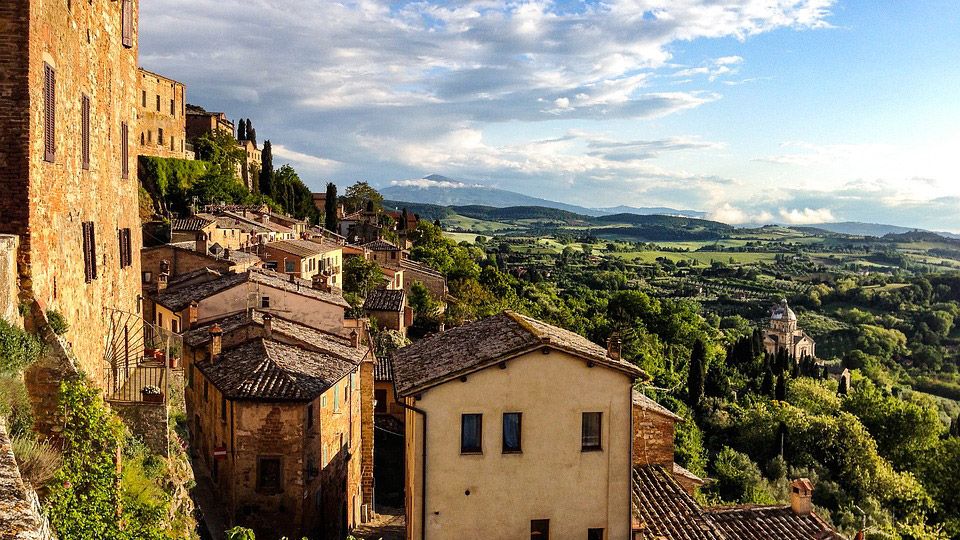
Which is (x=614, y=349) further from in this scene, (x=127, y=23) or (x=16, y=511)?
(x=127, y=23)

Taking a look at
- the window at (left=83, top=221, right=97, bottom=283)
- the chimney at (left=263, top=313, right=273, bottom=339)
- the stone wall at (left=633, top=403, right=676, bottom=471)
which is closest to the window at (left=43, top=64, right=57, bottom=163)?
the window at (left=83, top=221, right=97, bottom=283)

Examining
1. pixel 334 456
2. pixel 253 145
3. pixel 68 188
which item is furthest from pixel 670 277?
pixel 68 188

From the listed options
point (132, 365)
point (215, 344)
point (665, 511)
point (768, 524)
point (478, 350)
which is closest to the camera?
point (478, 350)

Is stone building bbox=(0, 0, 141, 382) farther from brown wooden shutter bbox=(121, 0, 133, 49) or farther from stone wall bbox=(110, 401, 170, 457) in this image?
stone wall bbox=(110, 401, 170, 457)

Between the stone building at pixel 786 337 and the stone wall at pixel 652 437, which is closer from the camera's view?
the stone wall at pixel 652 437

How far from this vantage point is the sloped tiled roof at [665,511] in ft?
58.9

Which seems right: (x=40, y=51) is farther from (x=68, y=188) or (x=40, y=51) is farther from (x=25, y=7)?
(x=68, y=188)

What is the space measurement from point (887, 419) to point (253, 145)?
81645 millimetres

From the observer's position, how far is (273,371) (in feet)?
77.5

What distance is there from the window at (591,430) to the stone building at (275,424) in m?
9.16

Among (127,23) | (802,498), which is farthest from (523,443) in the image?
(127,23)

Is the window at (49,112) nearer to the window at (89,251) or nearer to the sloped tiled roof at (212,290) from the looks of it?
the window at (89,251)

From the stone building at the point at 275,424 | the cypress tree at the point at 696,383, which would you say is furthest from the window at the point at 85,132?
the cypress tree at the point at 696,383

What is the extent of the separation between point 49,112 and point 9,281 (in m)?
3.28
